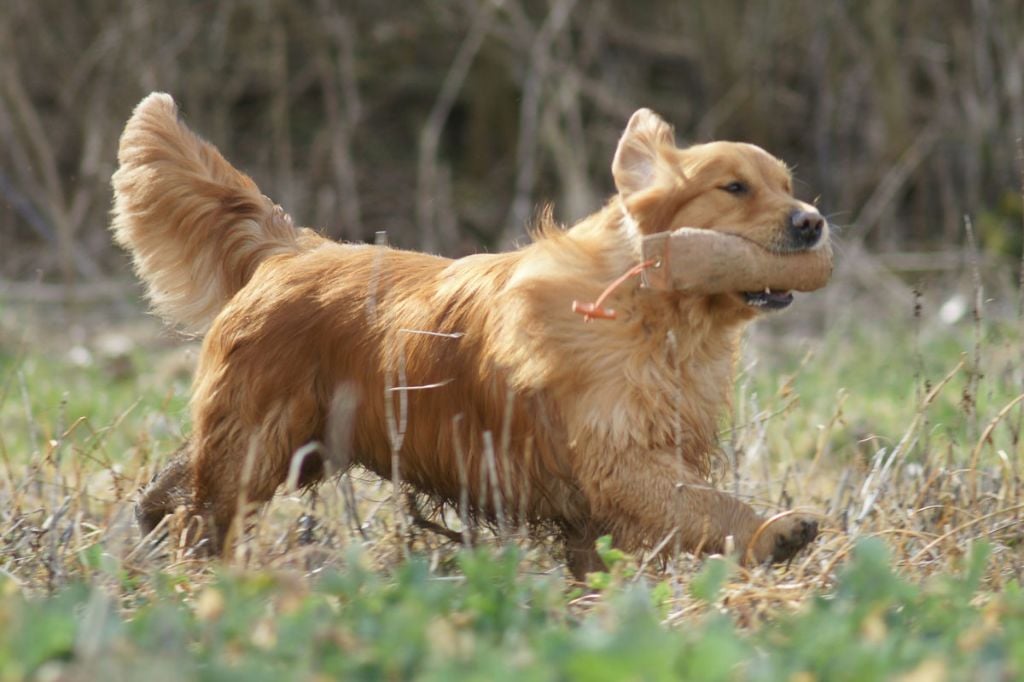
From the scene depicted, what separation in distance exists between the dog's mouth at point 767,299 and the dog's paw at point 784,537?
67 cm

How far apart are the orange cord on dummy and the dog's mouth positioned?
319 mm

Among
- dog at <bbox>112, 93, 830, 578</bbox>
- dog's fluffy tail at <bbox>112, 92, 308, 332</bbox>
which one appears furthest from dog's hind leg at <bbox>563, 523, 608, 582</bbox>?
dog's fluffy tail at <bbox>112, 92, 308, 332</bbox>

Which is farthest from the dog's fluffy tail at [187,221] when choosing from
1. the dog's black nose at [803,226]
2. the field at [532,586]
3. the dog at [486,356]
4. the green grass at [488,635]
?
the green grass at [488,635]

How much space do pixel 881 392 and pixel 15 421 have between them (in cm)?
441

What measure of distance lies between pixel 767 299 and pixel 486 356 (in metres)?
0.86

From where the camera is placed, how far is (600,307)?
430 cm

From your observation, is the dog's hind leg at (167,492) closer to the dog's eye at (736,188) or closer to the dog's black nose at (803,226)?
the dog's eye at (736,188)

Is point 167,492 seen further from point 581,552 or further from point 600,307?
point 600,307

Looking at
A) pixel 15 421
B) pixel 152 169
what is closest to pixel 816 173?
pixel 15 421

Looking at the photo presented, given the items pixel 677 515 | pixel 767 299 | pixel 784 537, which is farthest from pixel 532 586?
pixel 767 299

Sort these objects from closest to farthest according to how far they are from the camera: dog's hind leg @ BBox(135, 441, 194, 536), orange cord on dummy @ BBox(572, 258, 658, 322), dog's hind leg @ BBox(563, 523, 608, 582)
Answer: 1. orange cord on dummy @ BBox(572, 258, 658, 322)
2. dog's hind leg @ BBox(563, 523, 608, 582)
3. dog's hind leg @ BBox(135, 441, 194, 536)

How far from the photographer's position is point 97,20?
41.3ft

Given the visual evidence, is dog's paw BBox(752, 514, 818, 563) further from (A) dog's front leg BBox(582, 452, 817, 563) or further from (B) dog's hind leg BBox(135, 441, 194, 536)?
(B) dog's hind leg BBox(135, 441, 194, 536)

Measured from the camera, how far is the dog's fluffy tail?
16.9 feet
